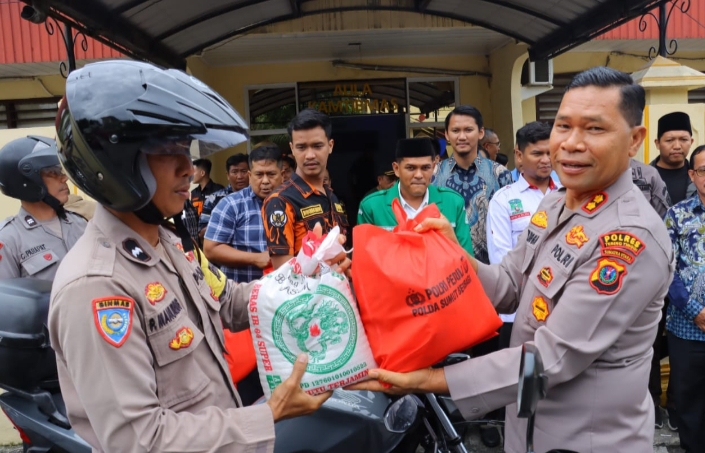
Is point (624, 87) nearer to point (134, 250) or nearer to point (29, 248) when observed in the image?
point (134, 250)

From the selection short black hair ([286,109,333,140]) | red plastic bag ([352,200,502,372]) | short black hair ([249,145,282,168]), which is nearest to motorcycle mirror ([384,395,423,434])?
red plastic bag ([352,200,502,372])

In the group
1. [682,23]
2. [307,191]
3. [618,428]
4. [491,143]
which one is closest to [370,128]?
[491,143]

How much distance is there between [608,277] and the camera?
4.78 ft

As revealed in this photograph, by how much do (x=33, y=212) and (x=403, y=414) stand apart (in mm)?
2476

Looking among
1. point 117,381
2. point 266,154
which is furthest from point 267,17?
point 117,381

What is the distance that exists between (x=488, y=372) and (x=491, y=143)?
15.8 ft

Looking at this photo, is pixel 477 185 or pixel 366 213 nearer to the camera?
pixel 366 213

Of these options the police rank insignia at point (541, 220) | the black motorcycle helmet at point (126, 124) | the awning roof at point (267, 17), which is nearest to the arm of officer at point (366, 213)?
the police rank insignia at point (541, 220)

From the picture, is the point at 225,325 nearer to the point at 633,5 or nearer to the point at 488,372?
the point at 488,372

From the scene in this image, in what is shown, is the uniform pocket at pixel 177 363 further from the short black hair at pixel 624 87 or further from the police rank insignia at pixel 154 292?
the short black hair at pixel 624 87

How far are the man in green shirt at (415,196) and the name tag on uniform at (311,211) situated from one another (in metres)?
0.41

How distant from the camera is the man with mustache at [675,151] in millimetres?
4172

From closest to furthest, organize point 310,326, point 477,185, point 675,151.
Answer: point 310,326
point 477,185
point 675,151

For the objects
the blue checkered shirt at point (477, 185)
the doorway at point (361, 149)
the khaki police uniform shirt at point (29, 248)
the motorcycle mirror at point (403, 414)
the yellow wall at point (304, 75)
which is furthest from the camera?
the doorway at point (361, 149)
